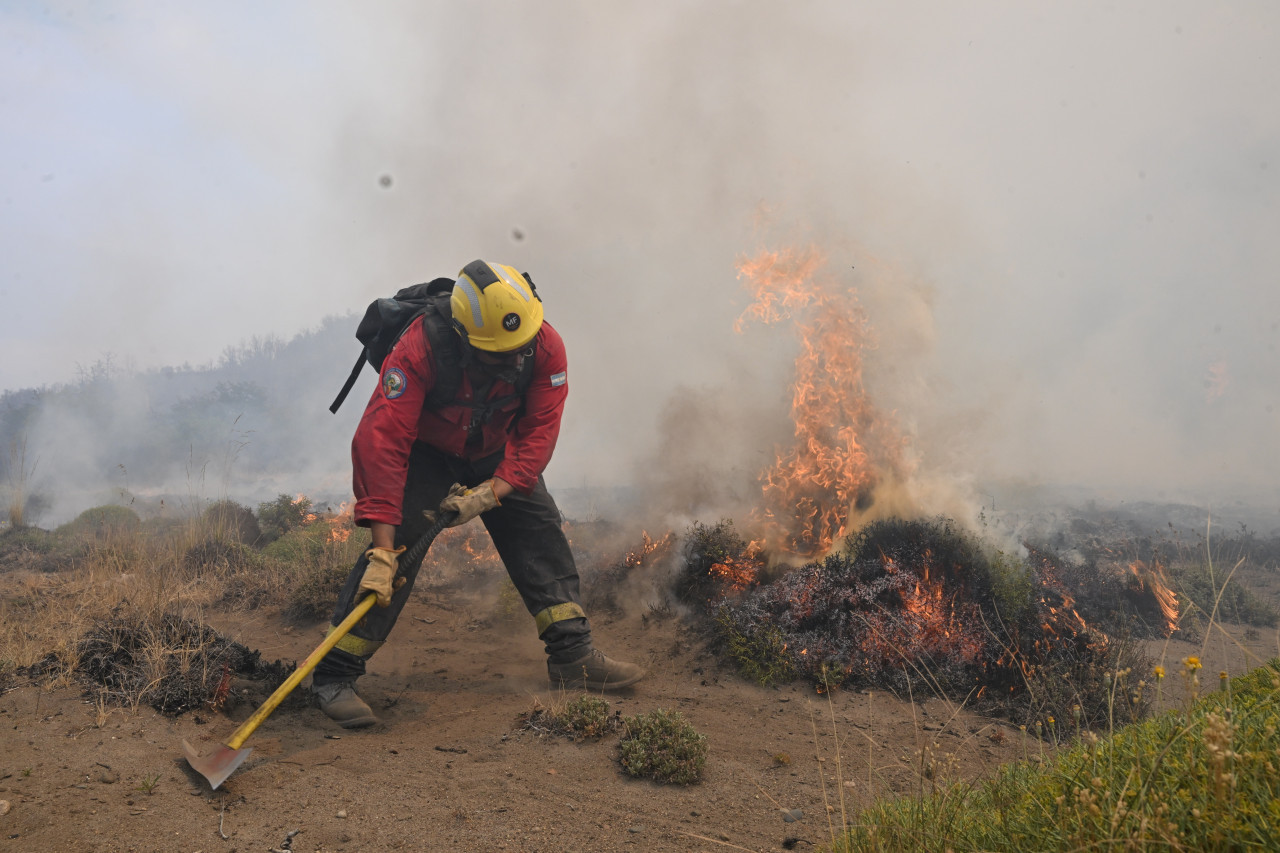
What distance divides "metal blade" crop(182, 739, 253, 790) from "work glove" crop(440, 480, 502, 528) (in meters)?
1.66

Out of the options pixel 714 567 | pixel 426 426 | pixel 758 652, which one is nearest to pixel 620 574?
pixel 714 567

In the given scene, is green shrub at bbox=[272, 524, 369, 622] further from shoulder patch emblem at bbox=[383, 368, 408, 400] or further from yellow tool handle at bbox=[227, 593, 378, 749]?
shoulder patch emblem at bbox=[383, 368, 408, 400]

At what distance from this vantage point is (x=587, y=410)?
21719 millimetres

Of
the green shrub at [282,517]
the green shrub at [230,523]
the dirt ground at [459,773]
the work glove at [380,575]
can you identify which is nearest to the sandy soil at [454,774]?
the dirt ground at [459,773]

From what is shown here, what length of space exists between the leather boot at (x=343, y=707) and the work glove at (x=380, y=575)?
702mm

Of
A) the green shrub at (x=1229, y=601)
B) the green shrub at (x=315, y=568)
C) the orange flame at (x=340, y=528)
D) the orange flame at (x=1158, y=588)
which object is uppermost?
the orange flame at (x=340, y=528)

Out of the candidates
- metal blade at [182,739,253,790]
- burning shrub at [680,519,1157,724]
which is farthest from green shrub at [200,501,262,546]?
burning shrub at [680,519,1157,724]

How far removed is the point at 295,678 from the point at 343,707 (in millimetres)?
835

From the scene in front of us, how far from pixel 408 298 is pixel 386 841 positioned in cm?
364

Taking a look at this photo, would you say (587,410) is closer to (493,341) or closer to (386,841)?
(493,341)

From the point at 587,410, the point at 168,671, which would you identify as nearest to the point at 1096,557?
the point at 168,671

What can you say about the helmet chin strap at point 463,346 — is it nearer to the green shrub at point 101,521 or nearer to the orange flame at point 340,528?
the orange flame at point 340,528

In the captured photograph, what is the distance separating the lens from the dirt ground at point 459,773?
8.90ft

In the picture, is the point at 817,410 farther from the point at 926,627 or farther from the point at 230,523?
the point at 230,523
